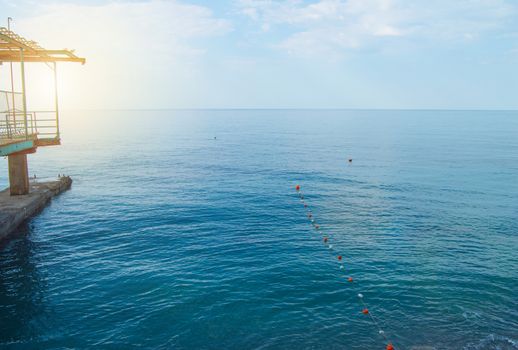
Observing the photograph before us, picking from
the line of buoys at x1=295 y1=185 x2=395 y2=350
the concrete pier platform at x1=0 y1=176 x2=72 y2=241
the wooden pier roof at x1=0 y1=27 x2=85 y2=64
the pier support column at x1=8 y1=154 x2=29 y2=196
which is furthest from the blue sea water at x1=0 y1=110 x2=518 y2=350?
the wooden pier roof at x1=0 y1=27 x2=85 y2=64

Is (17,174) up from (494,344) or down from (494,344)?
up

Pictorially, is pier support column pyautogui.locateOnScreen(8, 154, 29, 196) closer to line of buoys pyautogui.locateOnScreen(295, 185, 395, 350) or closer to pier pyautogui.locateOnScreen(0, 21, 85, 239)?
pier pyautogui.locateOnScreen(0, 21, 85, 239)

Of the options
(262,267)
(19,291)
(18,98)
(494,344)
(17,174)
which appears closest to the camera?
(494,344)

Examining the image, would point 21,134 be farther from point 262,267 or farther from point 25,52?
point 262,267

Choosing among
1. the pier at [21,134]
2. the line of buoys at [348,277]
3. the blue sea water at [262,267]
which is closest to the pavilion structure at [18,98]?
the pier at [21,134]

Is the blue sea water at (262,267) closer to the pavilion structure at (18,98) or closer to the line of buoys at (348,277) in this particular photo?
the line of buoys at (348,277)

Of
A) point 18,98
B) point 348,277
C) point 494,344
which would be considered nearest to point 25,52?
point 18,98
